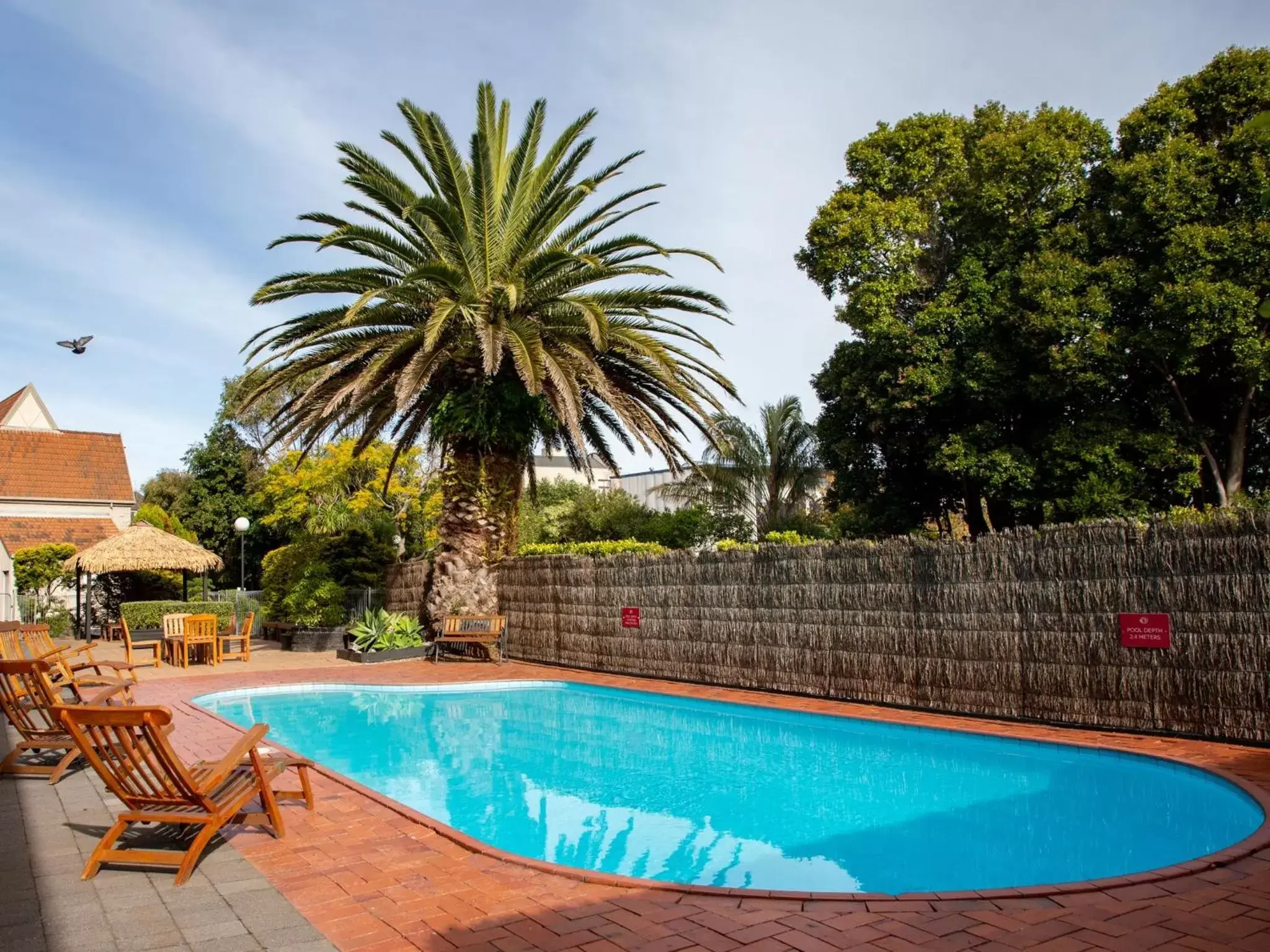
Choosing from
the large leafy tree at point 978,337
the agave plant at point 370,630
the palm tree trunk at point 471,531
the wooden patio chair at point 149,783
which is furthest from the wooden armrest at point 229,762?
the large leafy tree at point 978,337

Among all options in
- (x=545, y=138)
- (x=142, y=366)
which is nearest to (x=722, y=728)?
(x=545, y=138)

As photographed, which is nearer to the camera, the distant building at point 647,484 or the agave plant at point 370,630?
the agave plant at point 370,630

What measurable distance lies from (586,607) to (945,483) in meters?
11.8

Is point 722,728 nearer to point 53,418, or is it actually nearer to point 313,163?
point 313,163

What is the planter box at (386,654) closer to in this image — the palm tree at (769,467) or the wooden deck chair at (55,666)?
the wooden deck chair at (55,666)

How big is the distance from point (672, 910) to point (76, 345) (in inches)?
925

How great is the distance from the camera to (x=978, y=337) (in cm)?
2006

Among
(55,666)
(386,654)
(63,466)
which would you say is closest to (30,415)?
(63,466)

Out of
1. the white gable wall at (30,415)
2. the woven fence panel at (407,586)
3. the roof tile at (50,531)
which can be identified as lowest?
the woven fence panel at (407,586)

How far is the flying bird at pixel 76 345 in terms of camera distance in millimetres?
22062

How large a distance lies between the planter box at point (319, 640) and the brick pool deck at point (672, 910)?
15.8m

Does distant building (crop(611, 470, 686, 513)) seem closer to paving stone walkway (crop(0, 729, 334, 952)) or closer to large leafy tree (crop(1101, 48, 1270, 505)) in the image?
large leafy tree (crop(1101, 48, 1270, 505))

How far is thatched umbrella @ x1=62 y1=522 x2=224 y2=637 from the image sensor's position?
20.6m

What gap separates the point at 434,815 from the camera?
7.75 meters
